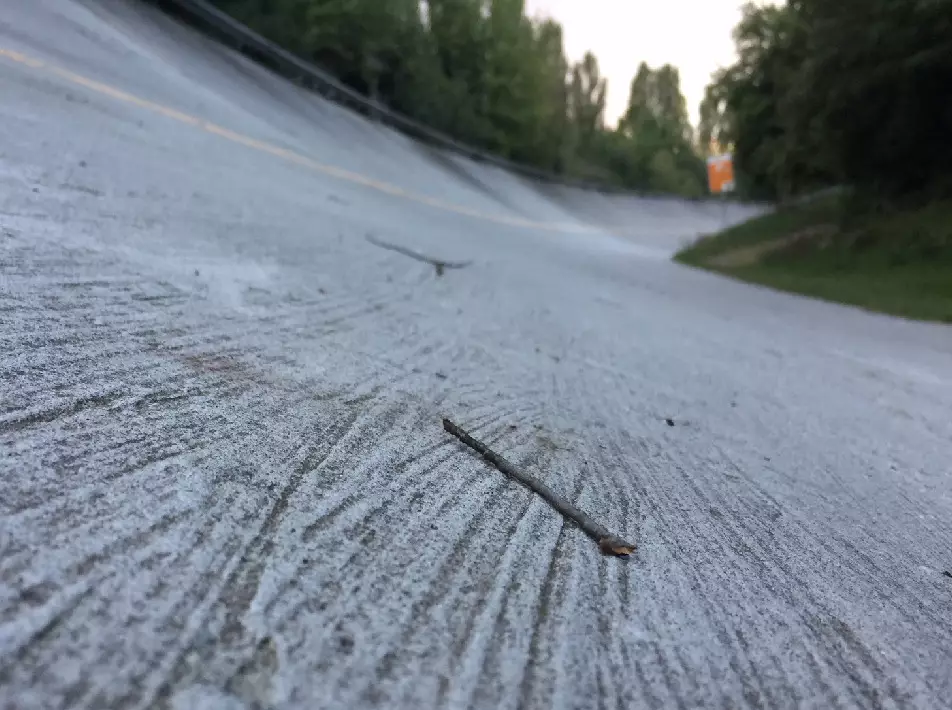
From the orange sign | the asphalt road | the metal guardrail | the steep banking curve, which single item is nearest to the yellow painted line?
the steep banking curve

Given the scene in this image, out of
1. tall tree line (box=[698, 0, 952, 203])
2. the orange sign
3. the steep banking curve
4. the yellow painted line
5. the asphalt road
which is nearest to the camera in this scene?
the asphalt road

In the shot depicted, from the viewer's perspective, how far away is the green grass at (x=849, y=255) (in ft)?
29.9

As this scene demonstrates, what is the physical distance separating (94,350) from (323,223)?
9.37 ft

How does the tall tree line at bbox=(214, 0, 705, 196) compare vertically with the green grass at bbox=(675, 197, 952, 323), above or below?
above

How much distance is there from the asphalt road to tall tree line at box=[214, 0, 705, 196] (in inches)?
723

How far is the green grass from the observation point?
912 centimetres

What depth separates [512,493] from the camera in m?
1.41

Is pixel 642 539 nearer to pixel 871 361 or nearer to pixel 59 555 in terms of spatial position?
pixel 59 555

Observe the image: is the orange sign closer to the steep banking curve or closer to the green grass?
the steep banking curve

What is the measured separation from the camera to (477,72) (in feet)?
90.7

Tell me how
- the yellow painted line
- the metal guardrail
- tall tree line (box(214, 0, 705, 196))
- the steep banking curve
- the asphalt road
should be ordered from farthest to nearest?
tall tree line (box(214, 0, 705, 196))
the metal guardrail
the steep banking curve
the yellow painted line
the asphalt road

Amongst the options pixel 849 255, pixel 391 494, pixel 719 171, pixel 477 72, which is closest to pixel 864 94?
pixel 849 255

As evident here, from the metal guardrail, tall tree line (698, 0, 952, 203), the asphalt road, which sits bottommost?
the asphalt road

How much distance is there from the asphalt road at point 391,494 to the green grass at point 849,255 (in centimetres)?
645
